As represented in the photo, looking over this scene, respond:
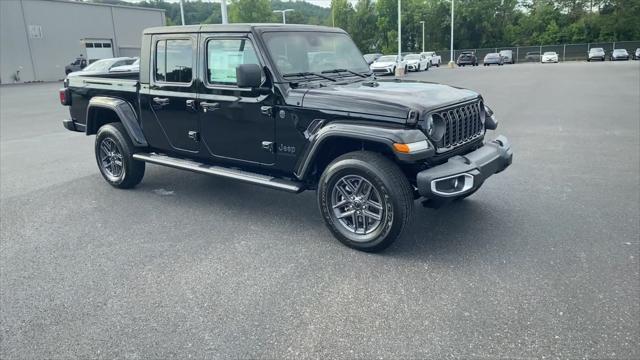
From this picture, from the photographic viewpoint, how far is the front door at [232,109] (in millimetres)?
4914

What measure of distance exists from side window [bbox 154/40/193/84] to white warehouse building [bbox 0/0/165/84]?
3748 centimetres

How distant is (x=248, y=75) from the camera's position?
450 centimetres

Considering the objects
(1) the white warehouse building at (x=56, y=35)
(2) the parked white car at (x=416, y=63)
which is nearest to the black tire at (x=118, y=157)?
(2) the parked white car at (x=416, y=63)

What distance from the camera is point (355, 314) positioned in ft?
11.1

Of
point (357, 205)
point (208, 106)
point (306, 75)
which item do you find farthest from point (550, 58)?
point (357, 205)

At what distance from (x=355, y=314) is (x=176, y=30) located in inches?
153

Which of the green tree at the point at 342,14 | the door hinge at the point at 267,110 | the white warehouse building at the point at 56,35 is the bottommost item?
the door hinge at the point at 267,110

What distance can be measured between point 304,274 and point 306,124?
140 centimetres

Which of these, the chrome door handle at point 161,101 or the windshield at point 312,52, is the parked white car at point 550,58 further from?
the chrome door handle at point 161,101

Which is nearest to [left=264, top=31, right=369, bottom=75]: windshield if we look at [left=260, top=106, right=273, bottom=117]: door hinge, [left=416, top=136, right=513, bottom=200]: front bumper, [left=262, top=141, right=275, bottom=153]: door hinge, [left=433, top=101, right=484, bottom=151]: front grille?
[left=260, top=106, right=273, bottom=117]: door hinge

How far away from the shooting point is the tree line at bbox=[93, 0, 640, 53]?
64.8 meters

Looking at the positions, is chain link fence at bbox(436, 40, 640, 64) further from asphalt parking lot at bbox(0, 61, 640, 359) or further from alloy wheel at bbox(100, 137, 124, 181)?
alloy wheel at bbox(100, 137, 124, 181)

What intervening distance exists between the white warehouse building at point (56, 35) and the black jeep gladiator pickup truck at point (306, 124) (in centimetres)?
3748

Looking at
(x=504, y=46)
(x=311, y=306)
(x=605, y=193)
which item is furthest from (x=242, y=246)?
(x=504, y=46)
